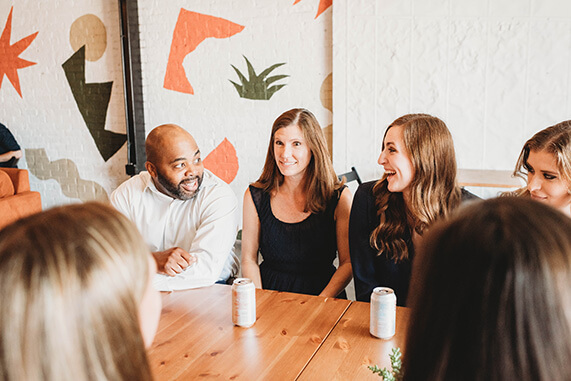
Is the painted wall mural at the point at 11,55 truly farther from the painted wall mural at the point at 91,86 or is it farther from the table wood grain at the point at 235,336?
the table wood grain at the point at 235,336

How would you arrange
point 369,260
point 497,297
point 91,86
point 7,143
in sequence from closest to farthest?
1. point 497,297
2. point 369,260
3. point 91,86
4. point 7,143

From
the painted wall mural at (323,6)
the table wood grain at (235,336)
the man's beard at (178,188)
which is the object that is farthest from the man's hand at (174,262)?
the painted wall mural at (323,6)

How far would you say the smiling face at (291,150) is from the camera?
93.4 inches

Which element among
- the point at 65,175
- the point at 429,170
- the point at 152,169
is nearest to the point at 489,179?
the point at 429,170

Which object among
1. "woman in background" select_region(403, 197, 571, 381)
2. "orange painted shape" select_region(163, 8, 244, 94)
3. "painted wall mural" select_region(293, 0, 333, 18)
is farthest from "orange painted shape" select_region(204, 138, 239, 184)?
"woman in background" select_region(403, 197, 571, 381)

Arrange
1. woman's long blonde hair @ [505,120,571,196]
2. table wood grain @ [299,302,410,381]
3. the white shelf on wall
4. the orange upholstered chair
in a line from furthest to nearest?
the orange upholstered chair
the white shelf on wall
woman's long blonde hair @ [505,120,571,196]
table wood grain @ [299,302,410,381]

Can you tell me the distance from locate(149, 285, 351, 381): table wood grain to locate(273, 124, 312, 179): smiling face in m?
0.71

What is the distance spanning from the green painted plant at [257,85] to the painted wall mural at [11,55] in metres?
2.41

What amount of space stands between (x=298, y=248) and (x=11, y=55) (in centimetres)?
435

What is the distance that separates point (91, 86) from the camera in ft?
16.0

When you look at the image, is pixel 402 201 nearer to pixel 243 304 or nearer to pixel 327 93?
pixel 243 304

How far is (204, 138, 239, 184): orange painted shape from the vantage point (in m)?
4.30

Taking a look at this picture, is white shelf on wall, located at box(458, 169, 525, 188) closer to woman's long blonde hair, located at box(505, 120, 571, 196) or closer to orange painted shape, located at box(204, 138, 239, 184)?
woman's long blonde hair, located at box(505, 120, 571, 196)

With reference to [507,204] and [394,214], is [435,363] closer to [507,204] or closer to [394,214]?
[507,204]
